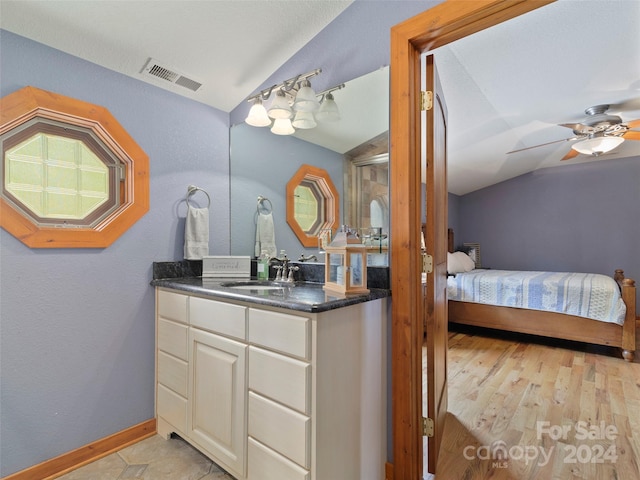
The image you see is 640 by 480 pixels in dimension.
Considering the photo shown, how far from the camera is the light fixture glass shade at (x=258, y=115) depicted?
6.74ft

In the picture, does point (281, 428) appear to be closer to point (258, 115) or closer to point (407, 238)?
point (407, 238)

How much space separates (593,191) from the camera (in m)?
5.19

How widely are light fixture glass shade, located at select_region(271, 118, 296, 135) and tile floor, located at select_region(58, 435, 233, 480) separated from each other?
6.45ft

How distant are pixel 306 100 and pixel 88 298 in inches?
64.4

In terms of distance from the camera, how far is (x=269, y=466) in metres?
1.33

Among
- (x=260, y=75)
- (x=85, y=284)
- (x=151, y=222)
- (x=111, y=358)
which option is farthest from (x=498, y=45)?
(x=111, y=358)

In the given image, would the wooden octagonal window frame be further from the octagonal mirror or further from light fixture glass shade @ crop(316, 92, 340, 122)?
light fixture glass shade @ crop(316, 92, 340, 122)

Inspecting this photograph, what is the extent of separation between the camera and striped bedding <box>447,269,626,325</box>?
127 inches

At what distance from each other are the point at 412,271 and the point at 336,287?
0.35 meters

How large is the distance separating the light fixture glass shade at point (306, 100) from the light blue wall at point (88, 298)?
796 mm

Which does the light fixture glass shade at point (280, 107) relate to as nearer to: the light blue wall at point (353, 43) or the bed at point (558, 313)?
the light blue wall at point (353, 43)

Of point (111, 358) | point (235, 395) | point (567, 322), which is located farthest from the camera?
point (567, 322)

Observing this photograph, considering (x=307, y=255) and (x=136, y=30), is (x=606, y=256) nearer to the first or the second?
(x=307, y=255)

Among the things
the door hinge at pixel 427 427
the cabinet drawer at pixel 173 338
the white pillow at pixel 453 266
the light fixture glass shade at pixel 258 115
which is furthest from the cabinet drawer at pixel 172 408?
the white pillow at pixel 453 266
